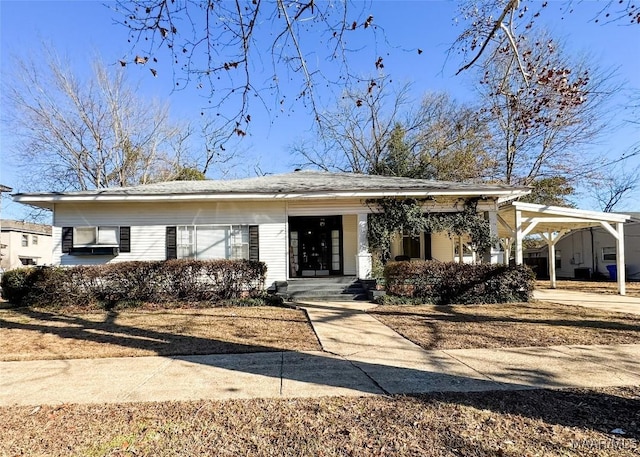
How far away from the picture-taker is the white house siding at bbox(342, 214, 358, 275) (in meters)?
14.1

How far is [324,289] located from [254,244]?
258 cm

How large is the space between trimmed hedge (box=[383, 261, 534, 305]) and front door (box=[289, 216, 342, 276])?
13.0 feet

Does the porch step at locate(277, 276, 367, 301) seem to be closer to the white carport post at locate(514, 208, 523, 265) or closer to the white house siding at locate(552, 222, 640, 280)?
the white carport post at locate(514, 208, 523, 265)

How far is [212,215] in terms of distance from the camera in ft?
40.9

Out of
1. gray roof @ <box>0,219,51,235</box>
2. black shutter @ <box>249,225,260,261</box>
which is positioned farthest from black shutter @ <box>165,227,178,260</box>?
gray roof @ <box>0,219,51,235</box>

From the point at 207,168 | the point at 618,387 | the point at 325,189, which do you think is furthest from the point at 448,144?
the point at 618,387

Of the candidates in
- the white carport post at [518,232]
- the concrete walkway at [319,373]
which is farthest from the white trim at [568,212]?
the concrete walkway at [319,373]

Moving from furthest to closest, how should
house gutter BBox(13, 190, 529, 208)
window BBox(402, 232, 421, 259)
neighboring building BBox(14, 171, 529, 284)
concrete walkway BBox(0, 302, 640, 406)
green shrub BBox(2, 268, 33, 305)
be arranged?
window BBox(402, 232, 421, 259), neighboring building BBox(14, 171, 529, 284), house gutter BBox(13, 190, 529, 208), green shrub BBox(2, 268, 33, 305), concrete walkway BBox(0, 302, 640, 406)

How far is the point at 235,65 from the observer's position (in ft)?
17.1

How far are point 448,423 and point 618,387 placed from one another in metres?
2.20

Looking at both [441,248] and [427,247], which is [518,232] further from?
[427,247]

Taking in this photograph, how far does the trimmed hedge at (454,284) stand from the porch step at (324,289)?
4.63 feet

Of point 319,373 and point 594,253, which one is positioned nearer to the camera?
point 319,373

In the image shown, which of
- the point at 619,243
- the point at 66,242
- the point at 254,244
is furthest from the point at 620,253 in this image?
the point at 66,242
